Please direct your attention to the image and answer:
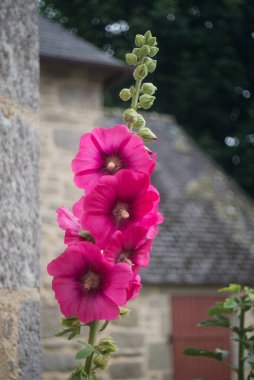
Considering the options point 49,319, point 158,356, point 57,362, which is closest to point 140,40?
point 49,319

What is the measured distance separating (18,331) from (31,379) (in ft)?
0.28

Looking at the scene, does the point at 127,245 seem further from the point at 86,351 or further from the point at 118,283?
the point at 86,351

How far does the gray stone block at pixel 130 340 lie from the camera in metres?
7.49

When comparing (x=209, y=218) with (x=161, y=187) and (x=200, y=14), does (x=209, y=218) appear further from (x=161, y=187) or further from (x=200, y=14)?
(x=200, y=14)

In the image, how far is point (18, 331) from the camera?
1.23 meters

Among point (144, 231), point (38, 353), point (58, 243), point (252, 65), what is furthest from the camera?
point (252, 65)

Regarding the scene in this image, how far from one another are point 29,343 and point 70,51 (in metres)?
6.27

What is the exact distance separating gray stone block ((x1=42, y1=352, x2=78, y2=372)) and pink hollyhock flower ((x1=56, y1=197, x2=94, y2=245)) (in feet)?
18.4

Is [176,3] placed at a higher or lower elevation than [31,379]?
higher

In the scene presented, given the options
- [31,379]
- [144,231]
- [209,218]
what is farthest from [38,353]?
[209,218]

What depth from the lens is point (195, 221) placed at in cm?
995

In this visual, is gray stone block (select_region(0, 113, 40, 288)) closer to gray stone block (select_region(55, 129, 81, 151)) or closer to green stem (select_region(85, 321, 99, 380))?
green stem (select_region(85, 321, 99, 380))

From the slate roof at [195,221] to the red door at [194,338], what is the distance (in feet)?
1.05

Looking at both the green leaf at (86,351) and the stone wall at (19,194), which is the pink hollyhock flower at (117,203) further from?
the stone wall at (19,194)
